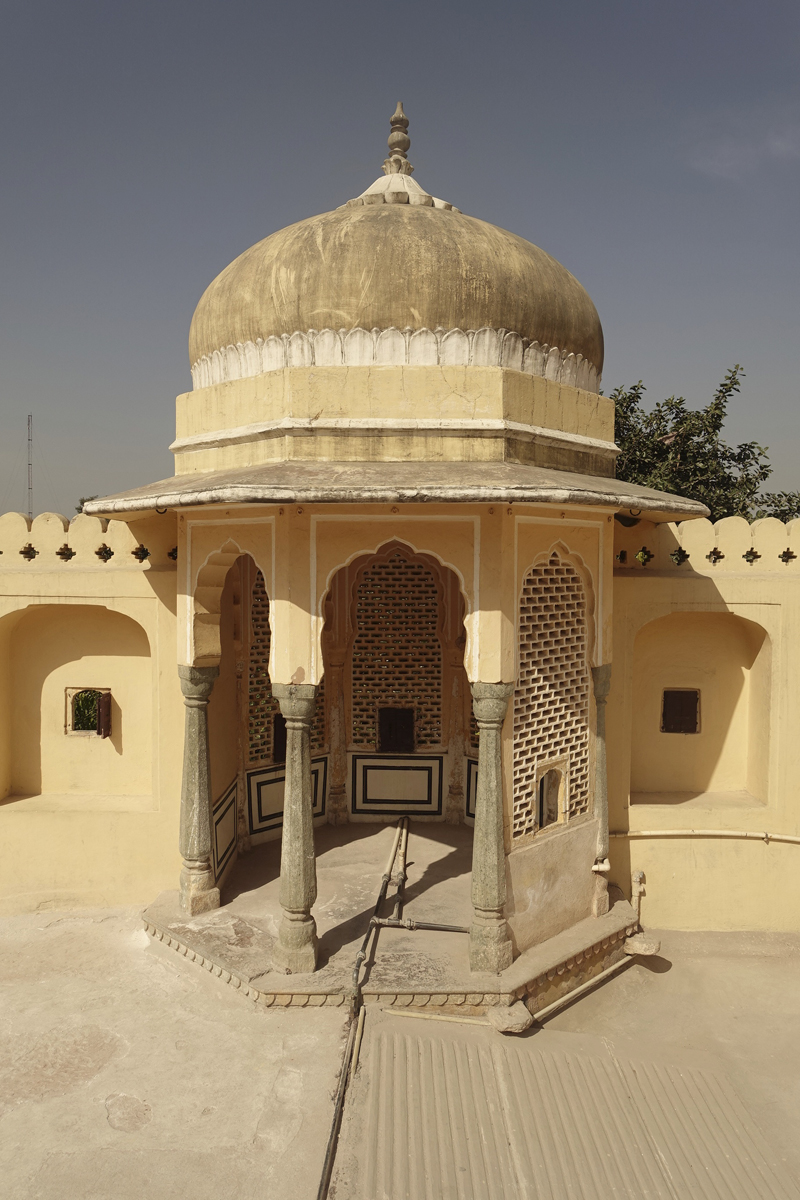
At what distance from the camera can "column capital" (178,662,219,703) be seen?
8031 mm

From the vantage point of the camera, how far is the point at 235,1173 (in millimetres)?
5211

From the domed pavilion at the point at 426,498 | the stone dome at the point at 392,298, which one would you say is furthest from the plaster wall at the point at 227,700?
the stone dome at the point at 392,298

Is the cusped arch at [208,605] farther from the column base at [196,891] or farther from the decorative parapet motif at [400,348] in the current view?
the column base at [196,891]

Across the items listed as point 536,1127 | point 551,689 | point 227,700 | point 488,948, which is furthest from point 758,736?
point 227,700

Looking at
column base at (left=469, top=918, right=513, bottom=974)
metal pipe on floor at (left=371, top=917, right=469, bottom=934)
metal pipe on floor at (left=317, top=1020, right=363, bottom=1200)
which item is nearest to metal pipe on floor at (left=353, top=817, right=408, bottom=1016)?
metal pipe on floor at (left=371, top=917, right=469, bottom=934)

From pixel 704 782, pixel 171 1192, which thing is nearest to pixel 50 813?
pixel 171 1192

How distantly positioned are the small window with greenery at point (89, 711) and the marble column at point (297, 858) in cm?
342

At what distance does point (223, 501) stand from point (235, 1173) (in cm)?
467

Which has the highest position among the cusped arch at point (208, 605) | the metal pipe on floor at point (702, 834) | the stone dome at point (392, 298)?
the stone dome at point (392, 298)

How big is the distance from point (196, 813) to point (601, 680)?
446 centimetres

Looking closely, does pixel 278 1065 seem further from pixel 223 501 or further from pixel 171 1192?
pixel 223 501

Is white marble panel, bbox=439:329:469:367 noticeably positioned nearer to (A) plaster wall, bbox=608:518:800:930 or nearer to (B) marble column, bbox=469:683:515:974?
(B) marble column, bbox=469:683:515:974

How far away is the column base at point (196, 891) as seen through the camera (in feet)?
27.3

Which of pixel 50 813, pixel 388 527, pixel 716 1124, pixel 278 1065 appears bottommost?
pixel 716 1124
